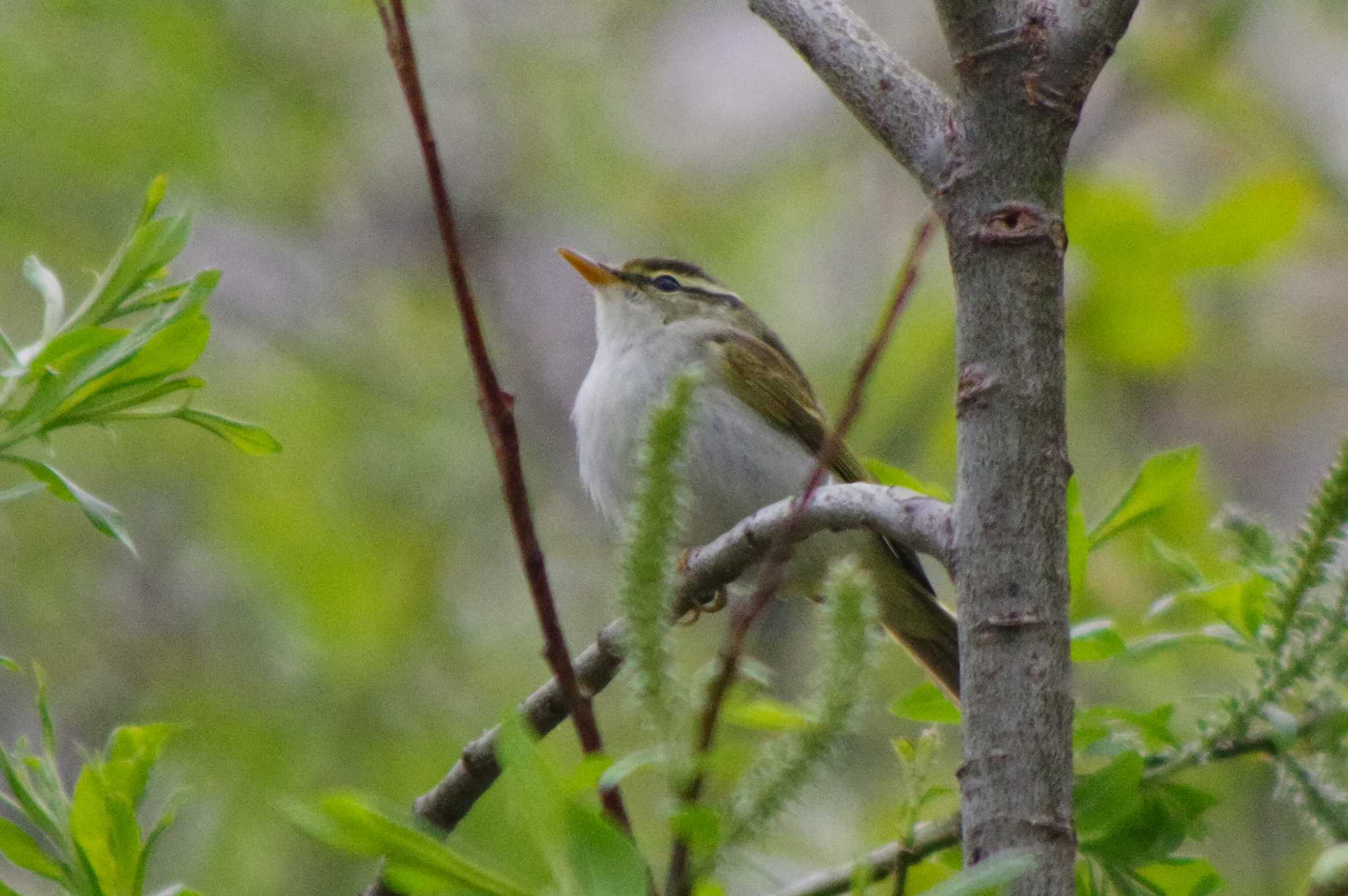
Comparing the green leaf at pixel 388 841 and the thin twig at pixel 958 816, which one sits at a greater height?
the thin twig at pixel 958 816

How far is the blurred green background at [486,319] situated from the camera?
16.3 feet

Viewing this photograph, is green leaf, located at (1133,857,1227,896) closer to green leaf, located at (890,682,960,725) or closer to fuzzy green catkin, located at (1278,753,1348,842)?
fuzzy green catkin, located at (1278,753,1348,842)

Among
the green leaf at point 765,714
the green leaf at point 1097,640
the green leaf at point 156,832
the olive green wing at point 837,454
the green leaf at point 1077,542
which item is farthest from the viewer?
the olive green wing at point 837,454

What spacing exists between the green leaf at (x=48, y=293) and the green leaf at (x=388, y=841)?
0.86m

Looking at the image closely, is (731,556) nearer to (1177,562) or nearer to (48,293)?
(1177,562)

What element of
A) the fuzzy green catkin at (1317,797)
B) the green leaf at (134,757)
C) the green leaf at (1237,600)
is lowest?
the green leaf at (134,757)

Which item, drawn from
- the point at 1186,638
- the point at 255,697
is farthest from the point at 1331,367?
the point at 1186,638

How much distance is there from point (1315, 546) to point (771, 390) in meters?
2.98

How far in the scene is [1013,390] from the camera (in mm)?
1501

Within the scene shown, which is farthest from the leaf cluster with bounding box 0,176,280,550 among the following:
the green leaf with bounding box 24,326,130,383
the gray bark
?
the gray bark

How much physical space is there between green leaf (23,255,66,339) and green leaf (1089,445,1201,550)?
130 centimetres

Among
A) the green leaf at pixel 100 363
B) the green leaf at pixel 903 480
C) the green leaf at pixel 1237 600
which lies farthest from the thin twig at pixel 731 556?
the green leaf at pixel 100 363

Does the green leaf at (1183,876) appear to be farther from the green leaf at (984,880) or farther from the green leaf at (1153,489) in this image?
the green leaf at (984,880)

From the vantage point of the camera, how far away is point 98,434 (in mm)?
6316
